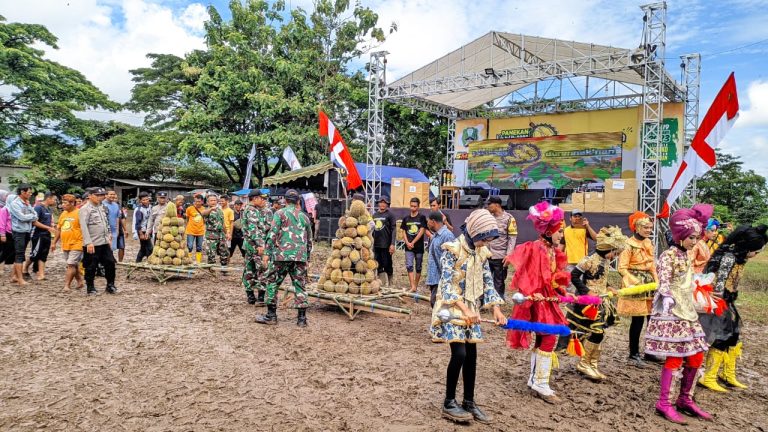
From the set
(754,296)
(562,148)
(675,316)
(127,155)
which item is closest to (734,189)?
(562,148)

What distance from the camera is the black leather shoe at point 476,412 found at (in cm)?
394

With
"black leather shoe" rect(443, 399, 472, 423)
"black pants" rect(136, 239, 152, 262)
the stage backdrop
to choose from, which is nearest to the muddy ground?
"black leather shoe" rect(443, 399, 472, 423)

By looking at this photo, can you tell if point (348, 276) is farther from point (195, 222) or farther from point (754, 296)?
point (754, 296)

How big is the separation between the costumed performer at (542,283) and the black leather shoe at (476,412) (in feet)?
2.07

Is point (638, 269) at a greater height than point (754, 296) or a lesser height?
greater

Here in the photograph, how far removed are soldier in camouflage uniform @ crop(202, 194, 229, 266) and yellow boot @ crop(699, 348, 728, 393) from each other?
9215 mm

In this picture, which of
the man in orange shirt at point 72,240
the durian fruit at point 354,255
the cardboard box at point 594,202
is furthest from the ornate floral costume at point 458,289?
the cardboard box at point 594,202

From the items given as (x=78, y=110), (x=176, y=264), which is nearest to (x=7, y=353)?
(x=176, y=264)

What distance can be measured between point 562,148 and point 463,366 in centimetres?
1784

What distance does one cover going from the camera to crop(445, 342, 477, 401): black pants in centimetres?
382

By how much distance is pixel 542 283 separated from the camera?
4301 mm

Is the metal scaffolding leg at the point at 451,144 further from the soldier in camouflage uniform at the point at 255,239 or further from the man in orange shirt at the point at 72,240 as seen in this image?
the man in orange shirt at the point at 72,240

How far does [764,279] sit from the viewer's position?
38.2 ft

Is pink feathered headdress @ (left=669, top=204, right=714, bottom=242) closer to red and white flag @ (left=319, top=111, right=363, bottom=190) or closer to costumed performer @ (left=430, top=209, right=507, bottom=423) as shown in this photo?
costumed performer @ (left=430, top=209, right=507, bottom=423)
